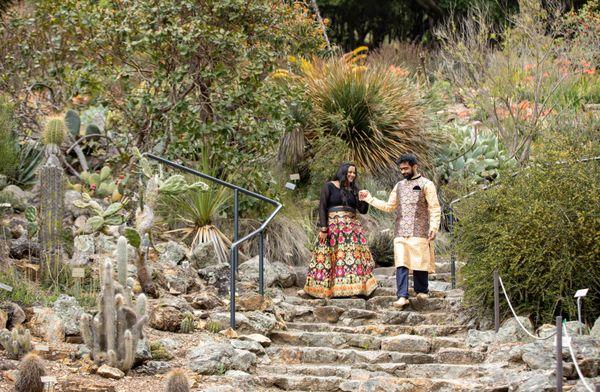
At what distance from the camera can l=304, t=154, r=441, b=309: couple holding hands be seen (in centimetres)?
1086

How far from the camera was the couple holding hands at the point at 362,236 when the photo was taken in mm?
10859

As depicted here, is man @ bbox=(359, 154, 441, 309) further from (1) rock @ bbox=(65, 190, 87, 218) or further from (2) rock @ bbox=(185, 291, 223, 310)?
(1) rock @ bbox=(65, 190, 87, 218)

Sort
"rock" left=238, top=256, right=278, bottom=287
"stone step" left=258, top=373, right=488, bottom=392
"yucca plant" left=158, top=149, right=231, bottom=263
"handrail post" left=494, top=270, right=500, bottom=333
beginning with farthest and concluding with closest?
"yucca plant" left=158, top=149, right=231, bottom=263
"rock" left=238, top=256, right=278, bottom=287
"handrail post" left=494, top=270, right=500, bottom=333
"stone step" left=258, top=373, right=488, bottom=392

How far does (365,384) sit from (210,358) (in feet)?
4.11

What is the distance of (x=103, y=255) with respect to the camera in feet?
35.3

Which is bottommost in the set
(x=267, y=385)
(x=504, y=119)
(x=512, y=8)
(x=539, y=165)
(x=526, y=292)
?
(x=267, y=385)

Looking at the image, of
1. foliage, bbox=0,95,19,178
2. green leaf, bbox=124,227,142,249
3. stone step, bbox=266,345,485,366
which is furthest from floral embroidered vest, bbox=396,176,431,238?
foliage, bbox=0,95,19,178

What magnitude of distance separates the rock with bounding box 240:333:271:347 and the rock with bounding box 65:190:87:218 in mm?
3513

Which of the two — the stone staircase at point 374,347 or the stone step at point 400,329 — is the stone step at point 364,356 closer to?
the stone staircase at point 374,347

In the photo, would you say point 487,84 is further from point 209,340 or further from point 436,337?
point 209,340

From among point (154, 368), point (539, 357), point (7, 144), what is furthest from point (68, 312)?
point (7, 144)

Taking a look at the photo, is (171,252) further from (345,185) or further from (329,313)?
(345,185)

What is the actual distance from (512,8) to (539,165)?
14.4 m

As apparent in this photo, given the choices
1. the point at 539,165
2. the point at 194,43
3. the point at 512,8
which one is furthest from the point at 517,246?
the point at 512,8
